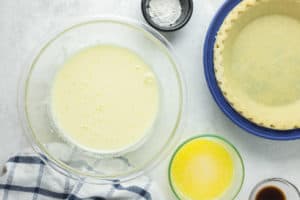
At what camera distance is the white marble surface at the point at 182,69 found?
1371mm

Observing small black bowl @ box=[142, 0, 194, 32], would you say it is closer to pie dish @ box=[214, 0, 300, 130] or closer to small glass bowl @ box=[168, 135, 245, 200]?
pie dish @ box=[214, 0, 300, 130]

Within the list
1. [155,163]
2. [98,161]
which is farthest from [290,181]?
[98,161]

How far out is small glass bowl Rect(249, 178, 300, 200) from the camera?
1383mm

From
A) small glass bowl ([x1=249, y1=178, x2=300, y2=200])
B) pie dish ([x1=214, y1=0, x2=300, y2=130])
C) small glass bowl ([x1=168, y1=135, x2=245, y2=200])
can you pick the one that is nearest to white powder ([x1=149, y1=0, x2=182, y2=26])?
pie dish ([x1=214, y1=0, x2=300, y2=130])

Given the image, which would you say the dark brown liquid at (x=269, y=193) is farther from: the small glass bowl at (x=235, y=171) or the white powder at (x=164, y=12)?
the white powder at (x=164, y=12)

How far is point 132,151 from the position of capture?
135cm

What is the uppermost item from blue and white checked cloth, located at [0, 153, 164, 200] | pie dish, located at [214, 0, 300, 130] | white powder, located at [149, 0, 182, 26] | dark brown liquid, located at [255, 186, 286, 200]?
white powder, located at [149, 0, 182, 26]

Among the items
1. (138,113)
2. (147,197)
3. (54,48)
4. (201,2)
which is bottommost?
(147,197)

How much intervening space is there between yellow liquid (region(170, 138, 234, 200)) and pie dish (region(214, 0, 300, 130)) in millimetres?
130

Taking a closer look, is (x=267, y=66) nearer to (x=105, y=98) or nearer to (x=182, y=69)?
(x=182, y=69)

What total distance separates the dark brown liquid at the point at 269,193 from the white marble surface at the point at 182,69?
1.0 inches

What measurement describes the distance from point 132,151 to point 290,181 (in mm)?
350

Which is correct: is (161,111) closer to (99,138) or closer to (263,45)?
(99,138)

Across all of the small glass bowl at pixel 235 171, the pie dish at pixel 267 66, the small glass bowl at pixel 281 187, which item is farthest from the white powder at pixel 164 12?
the small glass bowl at pixel 281 187
